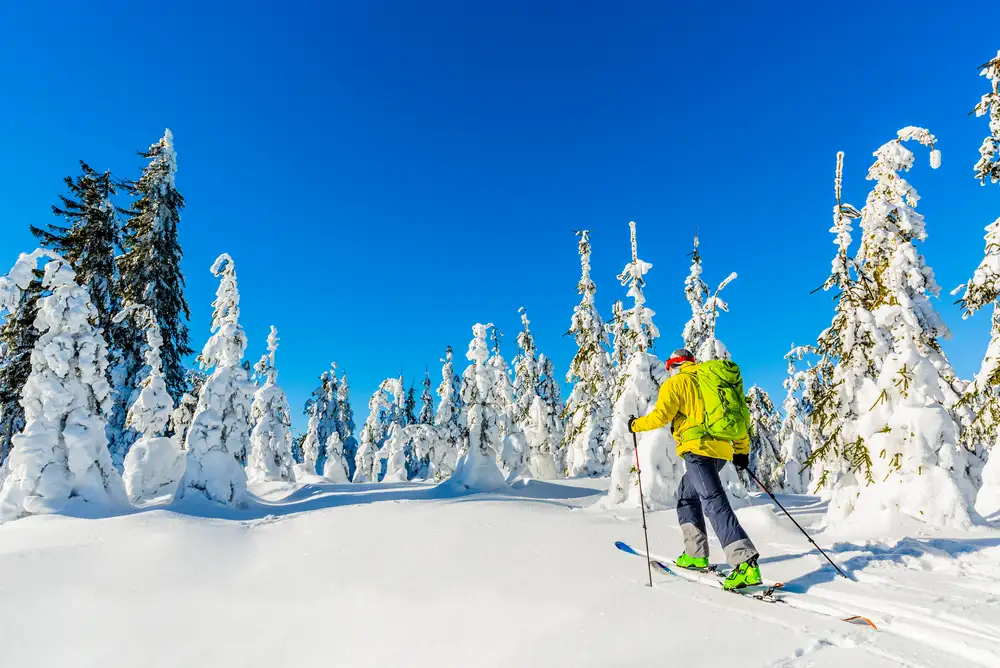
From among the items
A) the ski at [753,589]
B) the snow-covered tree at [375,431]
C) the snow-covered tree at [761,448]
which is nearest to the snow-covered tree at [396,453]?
the snow-covered tree at [375,431]

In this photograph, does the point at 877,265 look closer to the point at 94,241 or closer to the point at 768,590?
the point at 768,590

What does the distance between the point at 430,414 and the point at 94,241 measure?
34.8 m

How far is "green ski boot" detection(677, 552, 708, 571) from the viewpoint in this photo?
202 inches

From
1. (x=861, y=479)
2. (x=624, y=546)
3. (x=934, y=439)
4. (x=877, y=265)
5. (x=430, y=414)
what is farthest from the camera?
(x=430, y=414)

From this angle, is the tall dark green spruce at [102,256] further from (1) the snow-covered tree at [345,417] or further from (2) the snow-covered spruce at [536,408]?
(1) the snow-covered tree at [345,417]

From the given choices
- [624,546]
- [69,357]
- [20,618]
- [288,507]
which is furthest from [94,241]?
[624,546]

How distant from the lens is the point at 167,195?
2217 cm

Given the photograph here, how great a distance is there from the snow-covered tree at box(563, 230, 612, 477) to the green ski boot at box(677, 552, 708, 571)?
19.9 m

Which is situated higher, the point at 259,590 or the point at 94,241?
the point at 94,241

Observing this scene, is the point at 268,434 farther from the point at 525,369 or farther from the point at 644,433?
the point at 644,433

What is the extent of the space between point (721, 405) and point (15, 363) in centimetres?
2204

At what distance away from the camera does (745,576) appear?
447cm

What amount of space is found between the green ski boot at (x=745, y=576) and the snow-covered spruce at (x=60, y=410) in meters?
13.9

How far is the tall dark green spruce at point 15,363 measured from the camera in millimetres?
17266
